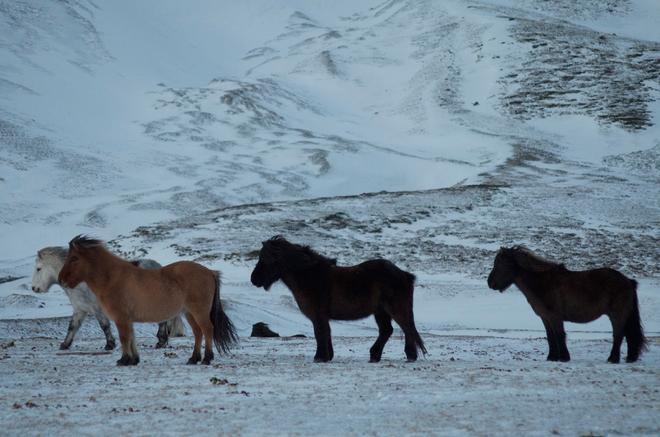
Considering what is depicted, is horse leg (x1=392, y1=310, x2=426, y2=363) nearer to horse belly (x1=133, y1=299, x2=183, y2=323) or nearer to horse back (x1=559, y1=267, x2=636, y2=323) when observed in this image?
horse back (x1=559, y1=267, x2=636, y2=323)

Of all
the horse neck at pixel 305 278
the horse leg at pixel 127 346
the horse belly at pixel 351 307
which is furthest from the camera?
the horse neck at pixel 305 278

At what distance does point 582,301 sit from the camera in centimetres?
1324

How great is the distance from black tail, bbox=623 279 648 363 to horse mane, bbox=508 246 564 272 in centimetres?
138

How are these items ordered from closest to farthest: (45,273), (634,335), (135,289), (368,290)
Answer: (135,289), (634,335), (368,290), (45,273)

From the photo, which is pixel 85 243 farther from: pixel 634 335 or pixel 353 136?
pixel 353 136

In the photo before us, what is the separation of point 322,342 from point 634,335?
5.15m

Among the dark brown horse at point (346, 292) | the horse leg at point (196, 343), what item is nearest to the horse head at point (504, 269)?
the dark brown horse at point (346, 292)

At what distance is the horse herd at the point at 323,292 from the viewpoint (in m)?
12.4

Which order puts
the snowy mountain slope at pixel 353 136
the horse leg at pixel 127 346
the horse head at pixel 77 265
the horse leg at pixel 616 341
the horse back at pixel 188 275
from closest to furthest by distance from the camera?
the horse leg at pixel 127 346 → the horse head at pixel 77 265 → the horse back at pixel 188 275 → the horse leg at pixel 616 341 → the snowy mountain slope at pixel 353 136

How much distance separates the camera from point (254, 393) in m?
8.73

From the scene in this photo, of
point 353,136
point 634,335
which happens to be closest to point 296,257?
point 634,335

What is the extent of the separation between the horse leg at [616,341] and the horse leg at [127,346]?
755 centimetres

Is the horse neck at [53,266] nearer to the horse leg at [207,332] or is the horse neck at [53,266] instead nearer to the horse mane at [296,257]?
the horse leg at [207,332]

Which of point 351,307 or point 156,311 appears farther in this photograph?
point 351,307
